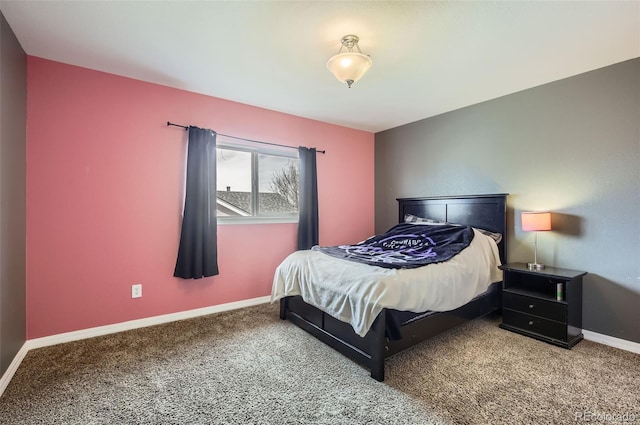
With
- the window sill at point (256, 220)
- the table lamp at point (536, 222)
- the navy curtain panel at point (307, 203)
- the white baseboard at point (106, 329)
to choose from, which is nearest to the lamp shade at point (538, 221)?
the table lamp at point (536, 222)

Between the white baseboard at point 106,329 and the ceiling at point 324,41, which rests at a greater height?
the ceiling at point 324,41

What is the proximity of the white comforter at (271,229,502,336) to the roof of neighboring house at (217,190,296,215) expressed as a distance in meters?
1.10

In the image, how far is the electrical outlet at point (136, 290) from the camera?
2867 millimetres

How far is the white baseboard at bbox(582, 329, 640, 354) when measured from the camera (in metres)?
2.43

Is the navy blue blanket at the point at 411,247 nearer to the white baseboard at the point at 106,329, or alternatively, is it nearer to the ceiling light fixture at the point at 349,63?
the white baseboard at the point at 106,329

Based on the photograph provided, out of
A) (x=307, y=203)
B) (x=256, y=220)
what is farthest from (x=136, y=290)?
(x=307, y=203)

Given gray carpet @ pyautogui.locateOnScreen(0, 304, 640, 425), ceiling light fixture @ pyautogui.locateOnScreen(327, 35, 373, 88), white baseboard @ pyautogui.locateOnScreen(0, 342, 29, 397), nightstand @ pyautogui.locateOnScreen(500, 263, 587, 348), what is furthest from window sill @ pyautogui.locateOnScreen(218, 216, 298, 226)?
nightstand @ pyautogui.locateOnScreen(500, 263, 587, 348)

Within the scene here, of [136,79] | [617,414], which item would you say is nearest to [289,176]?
[136,79]

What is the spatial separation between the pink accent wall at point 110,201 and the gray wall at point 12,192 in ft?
0.40

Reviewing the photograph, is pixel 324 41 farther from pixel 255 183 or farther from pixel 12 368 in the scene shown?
pixel 12 368

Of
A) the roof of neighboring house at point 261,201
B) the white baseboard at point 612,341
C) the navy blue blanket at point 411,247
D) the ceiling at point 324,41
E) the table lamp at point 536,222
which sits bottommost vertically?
the white baseboard at point 612,341

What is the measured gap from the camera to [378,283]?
6.61 ft

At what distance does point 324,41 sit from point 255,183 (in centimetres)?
196

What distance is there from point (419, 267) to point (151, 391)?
202 centimetres
